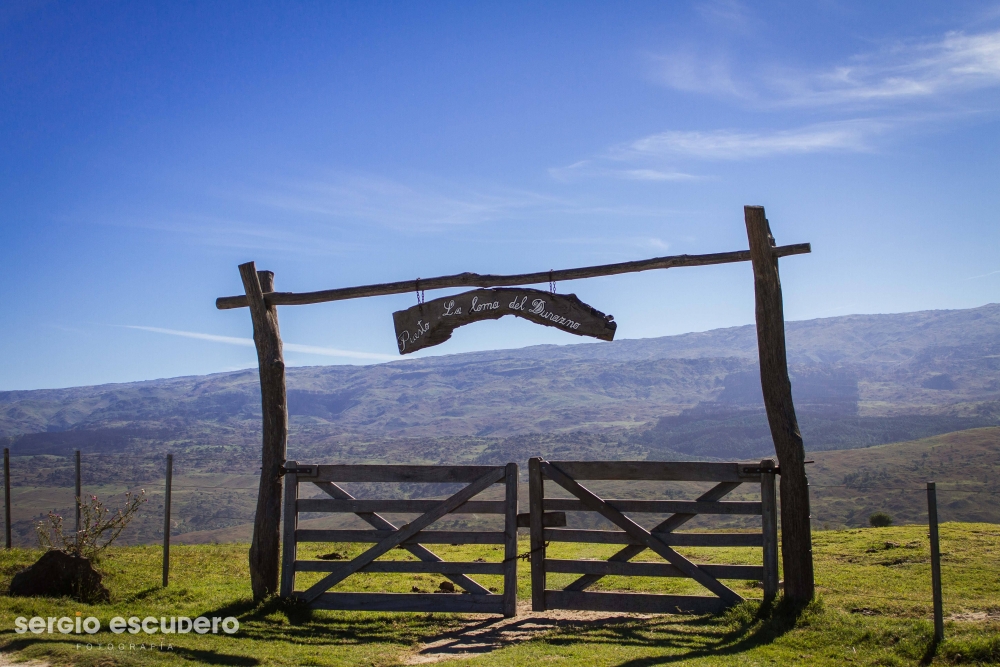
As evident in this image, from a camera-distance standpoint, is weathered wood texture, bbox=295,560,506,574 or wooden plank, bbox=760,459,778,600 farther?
weathered wood texture, bbox=295,560,506,574

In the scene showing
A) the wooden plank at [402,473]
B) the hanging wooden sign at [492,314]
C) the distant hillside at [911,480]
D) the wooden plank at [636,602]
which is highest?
the hanging wooden sign at [492,314]

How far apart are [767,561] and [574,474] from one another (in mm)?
2681

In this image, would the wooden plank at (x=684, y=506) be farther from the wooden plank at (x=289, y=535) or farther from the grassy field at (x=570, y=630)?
the wooden plank at (x=289, y=535)

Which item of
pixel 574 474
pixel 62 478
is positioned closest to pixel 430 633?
pixel 574 474

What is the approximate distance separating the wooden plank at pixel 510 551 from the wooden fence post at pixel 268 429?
345 centimetres

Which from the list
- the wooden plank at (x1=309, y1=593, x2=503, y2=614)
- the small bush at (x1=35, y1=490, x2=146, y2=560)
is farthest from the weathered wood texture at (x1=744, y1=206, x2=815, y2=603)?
the small bush at (x1=35, y1=490, x2=146, y2=560)

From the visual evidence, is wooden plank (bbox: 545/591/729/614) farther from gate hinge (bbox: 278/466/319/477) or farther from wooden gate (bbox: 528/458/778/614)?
gate hinge (bbox: 278/466/319/477)

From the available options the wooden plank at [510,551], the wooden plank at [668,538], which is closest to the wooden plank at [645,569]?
the wooden plank at [668,538]

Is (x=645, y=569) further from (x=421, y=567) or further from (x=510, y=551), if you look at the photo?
(x=421, y=567)

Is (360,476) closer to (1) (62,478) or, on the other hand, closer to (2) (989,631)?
(2) (989,631)

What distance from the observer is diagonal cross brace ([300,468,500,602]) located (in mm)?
10227

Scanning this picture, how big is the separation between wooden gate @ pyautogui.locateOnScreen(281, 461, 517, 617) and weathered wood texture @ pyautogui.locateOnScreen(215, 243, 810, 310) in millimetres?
2608

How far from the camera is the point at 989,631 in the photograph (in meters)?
8.09

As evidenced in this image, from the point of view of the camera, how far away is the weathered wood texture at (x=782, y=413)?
31.0 feet
